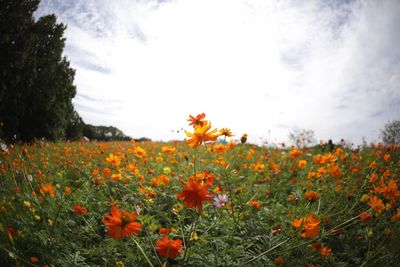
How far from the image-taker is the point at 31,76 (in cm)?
714

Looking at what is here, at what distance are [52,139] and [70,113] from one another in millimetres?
1552

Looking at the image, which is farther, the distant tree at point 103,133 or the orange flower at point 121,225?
the distant tree at point 103,133

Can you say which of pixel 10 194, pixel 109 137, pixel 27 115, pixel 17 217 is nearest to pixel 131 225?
pixel 17 217

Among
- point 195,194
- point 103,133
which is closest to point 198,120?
point 195,194

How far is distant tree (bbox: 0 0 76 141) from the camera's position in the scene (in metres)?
6.68

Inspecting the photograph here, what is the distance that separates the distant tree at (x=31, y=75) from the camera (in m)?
6.68

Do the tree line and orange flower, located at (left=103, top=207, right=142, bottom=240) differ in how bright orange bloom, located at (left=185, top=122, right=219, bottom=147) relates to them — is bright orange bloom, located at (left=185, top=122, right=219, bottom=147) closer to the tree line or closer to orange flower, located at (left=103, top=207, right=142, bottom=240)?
orange flower, located at (left=103, top=207, right=142, bottom=240)

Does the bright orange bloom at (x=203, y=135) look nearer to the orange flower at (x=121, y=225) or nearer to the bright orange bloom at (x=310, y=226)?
the orange flower at (x=121, y=225)

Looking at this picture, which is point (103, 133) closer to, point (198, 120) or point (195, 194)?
point (198, 120)

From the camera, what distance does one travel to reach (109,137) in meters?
14.1

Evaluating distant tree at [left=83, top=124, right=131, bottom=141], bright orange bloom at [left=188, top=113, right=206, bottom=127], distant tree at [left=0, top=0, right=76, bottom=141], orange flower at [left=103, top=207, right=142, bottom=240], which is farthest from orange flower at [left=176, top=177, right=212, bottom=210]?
distant tree at [left=83, top=124, right=131, bottom=141]

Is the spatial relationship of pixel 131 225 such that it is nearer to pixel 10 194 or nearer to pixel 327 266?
pixel 327 266

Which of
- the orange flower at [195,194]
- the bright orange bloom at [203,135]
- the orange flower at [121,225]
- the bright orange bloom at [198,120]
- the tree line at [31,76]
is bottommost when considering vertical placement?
the orange flower at [121,225]

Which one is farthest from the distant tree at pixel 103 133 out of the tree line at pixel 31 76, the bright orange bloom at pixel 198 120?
the bright orange bloom at pixel 198 120
